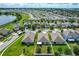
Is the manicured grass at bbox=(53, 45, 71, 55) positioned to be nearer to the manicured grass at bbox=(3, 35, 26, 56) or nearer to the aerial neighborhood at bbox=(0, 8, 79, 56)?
the aerial neighborhood at bbox=(0, 8, 79, 56)

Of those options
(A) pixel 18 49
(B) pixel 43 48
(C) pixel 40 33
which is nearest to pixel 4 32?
(A) pixel 18 49

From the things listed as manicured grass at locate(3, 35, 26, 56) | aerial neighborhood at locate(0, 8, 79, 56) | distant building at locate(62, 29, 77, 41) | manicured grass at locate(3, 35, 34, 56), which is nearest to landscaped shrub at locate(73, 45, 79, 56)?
aerial neighborhood at locate(0, 8, 79, 56)

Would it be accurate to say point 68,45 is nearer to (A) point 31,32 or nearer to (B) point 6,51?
(A) point 31,32

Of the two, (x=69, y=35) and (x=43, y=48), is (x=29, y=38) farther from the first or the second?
(x=69, y=35)

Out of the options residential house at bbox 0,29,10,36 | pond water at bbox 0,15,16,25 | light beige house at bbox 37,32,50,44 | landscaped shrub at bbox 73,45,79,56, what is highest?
pond water at bbox 0,15,16,25

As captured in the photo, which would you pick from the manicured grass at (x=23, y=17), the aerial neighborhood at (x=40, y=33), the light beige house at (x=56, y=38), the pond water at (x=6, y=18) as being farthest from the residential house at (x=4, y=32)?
the light beige house at (x=56, y=38)

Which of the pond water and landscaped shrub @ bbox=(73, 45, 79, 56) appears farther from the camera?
the pond water

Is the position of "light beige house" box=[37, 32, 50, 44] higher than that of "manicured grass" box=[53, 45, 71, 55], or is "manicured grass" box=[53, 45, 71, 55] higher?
"light beige house" box=[37, 32, 50, 44]

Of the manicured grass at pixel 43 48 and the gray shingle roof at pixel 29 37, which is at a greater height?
the gray shingle roof at pixel 29 37

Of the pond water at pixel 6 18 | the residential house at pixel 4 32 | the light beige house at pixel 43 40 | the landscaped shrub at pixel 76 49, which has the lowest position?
the landscaped shrub at pixel 76 49

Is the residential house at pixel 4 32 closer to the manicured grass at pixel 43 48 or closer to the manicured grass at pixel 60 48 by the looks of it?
the manicured grass at pixel 43 48

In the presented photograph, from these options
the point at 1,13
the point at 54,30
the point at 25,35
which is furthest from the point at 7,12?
the point at 54,30
